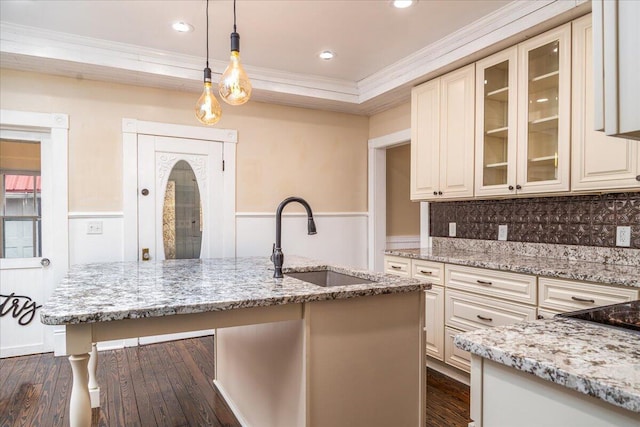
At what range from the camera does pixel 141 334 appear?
4.63 ft

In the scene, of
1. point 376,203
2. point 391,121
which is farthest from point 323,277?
point 391,121

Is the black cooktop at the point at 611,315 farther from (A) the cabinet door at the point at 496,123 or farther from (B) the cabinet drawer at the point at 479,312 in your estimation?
(A) the cabinet door at the point at 496,123

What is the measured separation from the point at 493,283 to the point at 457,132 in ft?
4.23

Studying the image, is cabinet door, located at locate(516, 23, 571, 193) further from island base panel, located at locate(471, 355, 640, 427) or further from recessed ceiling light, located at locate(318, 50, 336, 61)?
island base panel, located at locate(471, 355, 640, 427)

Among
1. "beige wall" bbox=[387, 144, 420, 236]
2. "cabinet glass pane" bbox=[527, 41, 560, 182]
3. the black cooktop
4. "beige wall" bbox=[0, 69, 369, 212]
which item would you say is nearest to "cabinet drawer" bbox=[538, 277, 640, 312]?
"cabinet glass pane" bbox=[527, 41, 560, 182]

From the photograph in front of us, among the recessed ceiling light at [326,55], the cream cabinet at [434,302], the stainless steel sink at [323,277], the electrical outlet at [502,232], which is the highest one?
the recessed ceiling light at [326,55]

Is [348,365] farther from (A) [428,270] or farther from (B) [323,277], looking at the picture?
(A) [428,270]

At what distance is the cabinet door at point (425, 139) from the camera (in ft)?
11.3

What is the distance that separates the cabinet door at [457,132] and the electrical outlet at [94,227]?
3.03 metres

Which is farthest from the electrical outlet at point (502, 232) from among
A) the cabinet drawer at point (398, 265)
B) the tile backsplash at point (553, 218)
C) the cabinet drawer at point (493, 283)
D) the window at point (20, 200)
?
the window at point (20, 200)

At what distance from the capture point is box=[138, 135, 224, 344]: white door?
379cm

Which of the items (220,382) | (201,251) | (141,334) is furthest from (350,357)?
(201,251)

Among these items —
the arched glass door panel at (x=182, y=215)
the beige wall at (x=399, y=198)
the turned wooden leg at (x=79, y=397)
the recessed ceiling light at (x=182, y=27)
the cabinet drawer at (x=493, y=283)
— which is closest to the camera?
the turned wooden leg at (x=79, y=397)

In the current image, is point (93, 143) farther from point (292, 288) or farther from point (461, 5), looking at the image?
point (461, 5)
